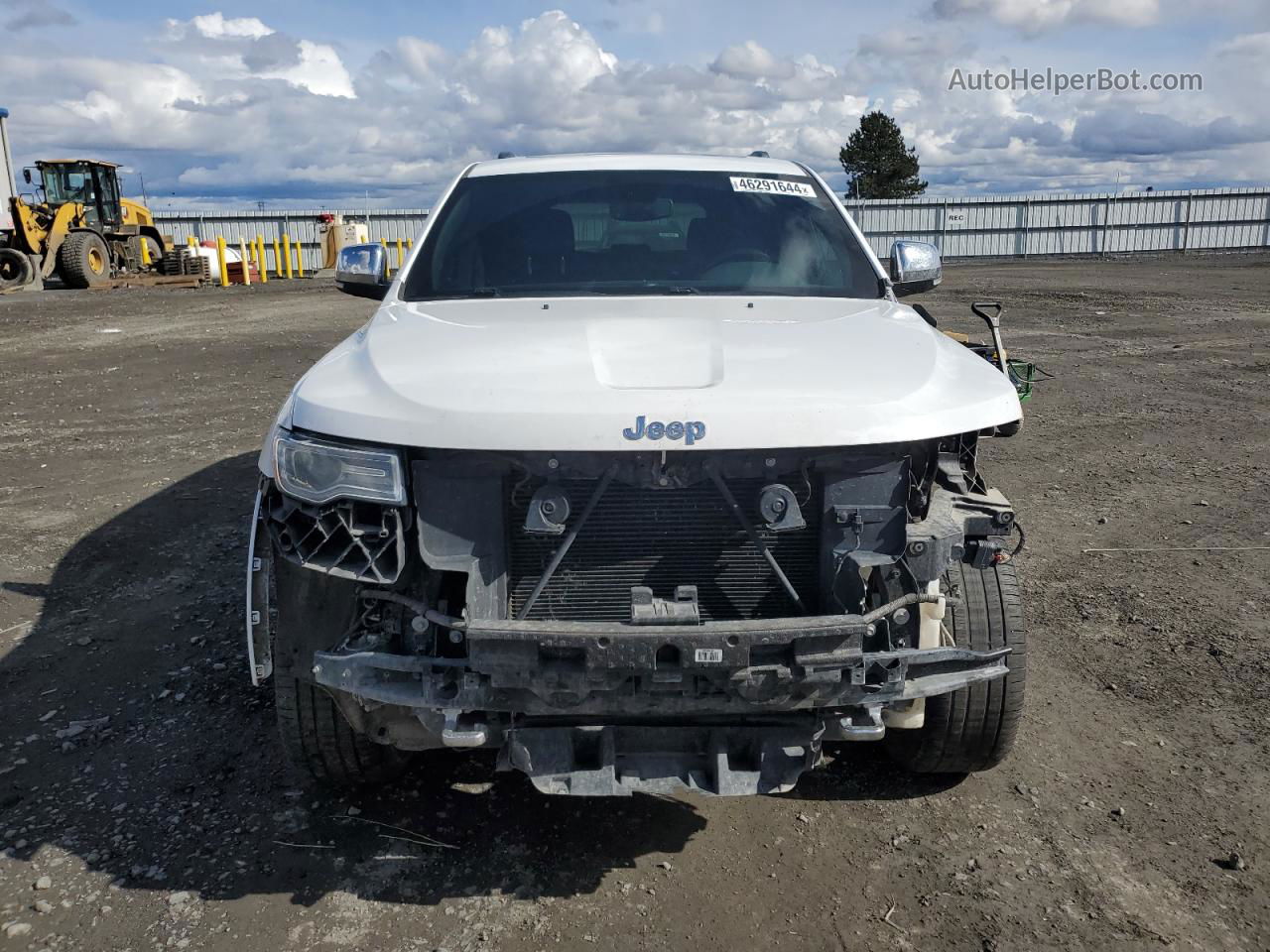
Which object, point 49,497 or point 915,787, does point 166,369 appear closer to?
point 49,497

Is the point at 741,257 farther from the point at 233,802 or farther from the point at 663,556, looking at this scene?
the point at 233,802

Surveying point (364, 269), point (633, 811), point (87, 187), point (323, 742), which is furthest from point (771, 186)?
point (87, 187)

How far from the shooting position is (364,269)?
388 cm

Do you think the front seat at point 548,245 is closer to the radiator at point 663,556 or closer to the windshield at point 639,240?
the windshield at point 639,240

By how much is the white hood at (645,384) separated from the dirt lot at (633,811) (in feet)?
4.11

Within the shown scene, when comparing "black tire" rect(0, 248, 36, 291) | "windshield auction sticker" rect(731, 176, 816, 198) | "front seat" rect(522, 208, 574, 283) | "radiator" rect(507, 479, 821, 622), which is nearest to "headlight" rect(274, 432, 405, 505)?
"radiator" rect(507, 479, 821, 622)

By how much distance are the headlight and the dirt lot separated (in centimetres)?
112

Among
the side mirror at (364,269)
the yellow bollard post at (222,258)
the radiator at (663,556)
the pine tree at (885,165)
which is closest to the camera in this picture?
the radiator at (663,556)

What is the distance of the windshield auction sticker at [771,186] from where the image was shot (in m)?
3.89

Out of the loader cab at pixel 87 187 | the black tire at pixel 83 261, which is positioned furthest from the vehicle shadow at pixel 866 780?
the loader cab at pixel 87 187

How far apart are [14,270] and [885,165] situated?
4484cm

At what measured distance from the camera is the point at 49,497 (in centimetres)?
622

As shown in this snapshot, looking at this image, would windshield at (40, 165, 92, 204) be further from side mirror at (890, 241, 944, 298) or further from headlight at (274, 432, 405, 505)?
headlight at (274, 432, 405, 505)

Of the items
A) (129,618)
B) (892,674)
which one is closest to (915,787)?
(892,674)
